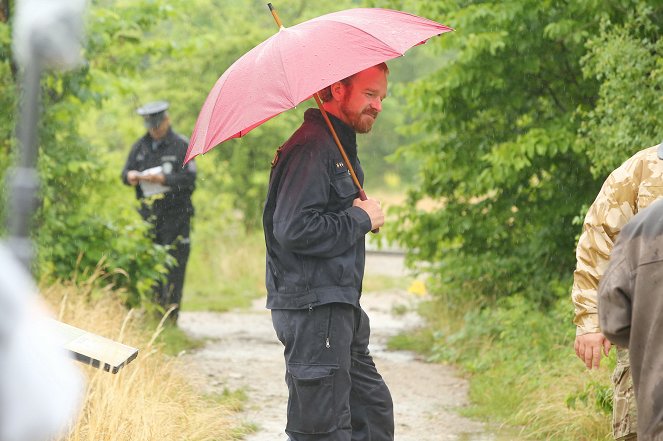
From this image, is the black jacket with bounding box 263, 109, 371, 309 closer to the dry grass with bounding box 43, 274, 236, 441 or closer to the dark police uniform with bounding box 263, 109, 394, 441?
the dark police uniform with bounding box 263, 109, 394, 441

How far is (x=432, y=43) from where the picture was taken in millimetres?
8867

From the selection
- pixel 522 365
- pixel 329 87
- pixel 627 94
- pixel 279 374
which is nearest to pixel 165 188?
pixel 279 374

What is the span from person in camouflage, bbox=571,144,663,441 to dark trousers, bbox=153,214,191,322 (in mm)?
6554

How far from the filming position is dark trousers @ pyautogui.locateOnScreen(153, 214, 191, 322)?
10.4 metres

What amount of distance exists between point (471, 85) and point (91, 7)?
3.26 metres

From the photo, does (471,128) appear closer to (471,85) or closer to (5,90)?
(471,85)

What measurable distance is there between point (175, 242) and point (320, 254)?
6151 mm

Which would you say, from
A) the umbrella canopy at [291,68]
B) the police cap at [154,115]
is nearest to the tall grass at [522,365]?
the umbrella canopy at [291,68]

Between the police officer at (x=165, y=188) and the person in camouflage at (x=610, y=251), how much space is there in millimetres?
6400

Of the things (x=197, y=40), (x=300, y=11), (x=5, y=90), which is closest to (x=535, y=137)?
(x=197, y=40)

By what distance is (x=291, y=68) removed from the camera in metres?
4.59

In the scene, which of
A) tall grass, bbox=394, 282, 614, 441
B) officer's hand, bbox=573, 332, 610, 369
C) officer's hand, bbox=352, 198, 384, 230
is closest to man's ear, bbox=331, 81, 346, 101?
officer's hand, bbox=352, 198, 384, 230

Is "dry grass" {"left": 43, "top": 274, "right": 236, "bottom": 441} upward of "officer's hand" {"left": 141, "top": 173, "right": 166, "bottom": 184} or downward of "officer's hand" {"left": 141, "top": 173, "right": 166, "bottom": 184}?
downward

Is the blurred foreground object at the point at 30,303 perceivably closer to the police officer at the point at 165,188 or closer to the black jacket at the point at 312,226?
the black jacket at the point at 312,226
